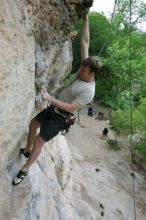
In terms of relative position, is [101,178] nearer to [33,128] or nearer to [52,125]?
[33,128]

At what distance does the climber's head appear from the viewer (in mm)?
5523

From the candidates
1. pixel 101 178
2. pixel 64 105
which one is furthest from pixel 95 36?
pixel 64 105

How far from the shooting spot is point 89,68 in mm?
5637

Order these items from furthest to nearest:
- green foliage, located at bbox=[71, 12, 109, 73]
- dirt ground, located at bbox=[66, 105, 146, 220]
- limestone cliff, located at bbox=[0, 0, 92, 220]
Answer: green foliage, located at bbox=[71, 12, 109, 73], dirt ground, located at bbox=[66, 105, 146, 220], limestone cliff, located at bbox=[0, 0, 92, 220]

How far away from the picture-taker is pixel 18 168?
689 centimetres

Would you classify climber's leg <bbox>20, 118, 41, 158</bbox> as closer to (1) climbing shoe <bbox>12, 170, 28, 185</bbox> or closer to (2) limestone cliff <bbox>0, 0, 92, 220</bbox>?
(2) limestone cliff <bbox>0, 0, 92, 220</bbox>

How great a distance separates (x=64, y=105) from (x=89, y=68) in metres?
0.79

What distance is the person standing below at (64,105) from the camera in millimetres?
5621

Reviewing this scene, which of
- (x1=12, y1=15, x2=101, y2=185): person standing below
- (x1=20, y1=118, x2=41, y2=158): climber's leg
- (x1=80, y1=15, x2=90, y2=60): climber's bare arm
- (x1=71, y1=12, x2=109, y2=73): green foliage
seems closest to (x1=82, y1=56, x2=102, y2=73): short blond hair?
(x1=12, y1=15, x2=101, y2=185): person standing below

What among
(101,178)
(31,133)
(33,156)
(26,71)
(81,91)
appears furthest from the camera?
(101,178)

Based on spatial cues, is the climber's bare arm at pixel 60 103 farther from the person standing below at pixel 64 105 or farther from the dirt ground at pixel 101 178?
the dirt ground at pixel 101 178

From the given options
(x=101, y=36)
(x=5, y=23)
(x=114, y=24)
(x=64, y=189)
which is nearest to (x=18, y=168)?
(x=5, y=23)

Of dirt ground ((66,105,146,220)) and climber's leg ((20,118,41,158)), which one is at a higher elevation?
climber's leg ((20,118,41,158))

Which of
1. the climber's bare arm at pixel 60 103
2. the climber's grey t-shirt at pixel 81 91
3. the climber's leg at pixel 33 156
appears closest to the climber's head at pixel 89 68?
the climber's grey t-shirt at pixel 81 91
